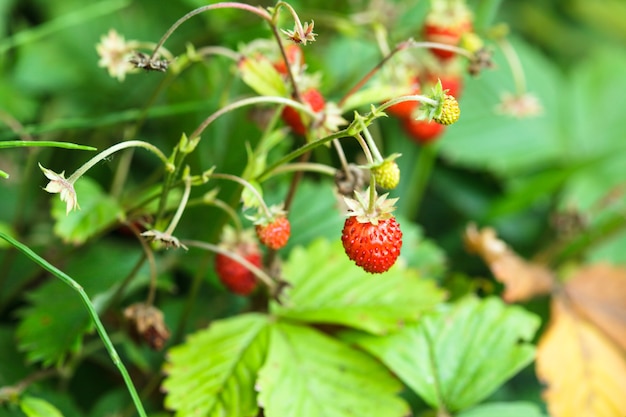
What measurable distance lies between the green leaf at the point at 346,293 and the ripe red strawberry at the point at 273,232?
0.85ft

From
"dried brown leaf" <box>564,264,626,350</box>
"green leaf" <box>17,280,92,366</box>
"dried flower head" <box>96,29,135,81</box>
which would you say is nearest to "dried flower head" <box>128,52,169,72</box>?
"dried flower head" <box>96,29,135,81</box>

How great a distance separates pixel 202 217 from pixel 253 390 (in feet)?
1.54

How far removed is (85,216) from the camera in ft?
3.93

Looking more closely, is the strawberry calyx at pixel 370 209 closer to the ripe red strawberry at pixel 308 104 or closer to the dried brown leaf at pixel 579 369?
the ripe red strawberry at pixel 308 104

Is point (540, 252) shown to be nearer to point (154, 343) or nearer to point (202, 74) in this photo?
point (202, 74)

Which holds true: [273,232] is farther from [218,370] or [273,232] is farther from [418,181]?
[418,181]

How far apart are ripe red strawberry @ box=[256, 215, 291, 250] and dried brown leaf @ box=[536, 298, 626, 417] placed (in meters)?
0.65

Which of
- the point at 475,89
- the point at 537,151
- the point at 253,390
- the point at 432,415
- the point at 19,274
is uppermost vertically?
the point at 475,89

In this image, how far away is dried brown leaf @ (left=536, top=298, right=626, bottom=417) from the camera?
1.36 metres

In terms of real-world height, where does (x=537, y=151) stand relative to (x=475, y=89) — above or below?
below

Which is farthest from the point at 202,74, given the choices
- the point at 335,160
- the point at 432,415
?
the point at 432,415

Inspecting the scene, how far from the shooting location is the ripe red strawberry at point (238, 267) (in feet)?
3.84

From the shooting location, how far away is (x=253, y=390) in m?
1.10

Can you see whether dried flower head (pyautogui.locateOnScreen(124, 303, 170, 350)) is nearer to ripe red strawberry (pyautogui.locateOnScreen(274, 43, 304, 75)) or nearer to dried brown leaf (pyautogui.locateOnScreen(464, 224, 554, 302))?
ripe red strawberry (pyautogui.locateOnScreen(274, 43, 304, 75))
